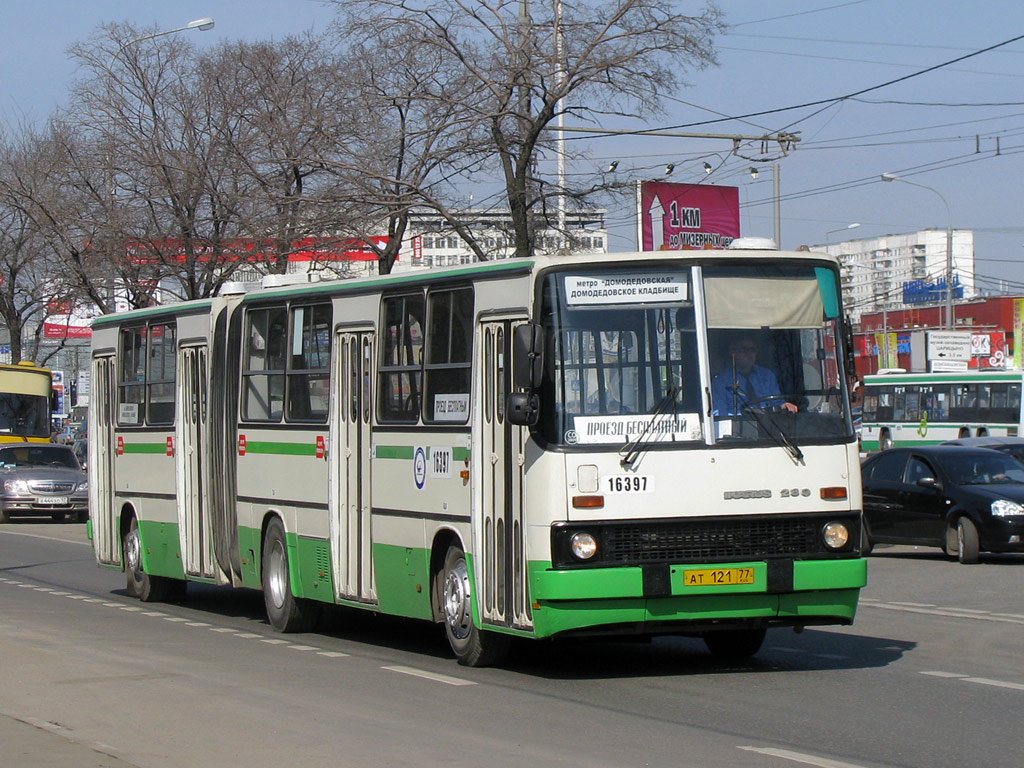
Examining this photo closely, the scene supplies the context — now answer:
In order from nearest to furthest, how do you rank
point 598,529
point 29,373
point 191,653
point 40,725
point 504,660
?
point 40,725 < point 598,529 < point 504,660 < point 191,653 < point 29,373

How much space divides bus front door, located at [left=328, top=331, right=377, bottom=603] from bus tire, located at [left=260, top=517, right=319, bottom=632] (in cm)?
108

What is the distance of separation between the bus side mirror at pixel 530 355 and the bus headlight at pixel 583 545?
3.18 feet

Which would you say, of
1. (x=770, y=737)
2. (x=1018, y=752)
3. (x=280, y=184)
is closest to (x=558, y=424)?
(x=770, y=737)

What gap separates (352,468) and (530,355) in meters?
3.35

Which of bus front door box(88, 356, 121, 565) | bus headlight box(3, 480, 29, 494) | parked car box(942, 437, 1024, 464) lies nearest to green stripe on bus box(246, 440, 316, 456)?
bus front door box(88, 356, 121, 565)

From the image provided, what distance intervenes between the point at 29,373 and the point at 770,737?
117ft

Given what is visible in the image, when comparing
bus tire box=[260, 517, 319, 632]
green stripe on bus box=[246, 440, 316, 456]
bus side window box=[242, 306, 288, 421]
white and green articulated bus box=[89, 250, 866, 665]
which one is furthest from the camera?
bus side window box=[242, 306, 288, 421]

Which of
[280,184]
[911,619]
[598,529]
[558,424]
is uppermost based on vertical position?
[280,184]

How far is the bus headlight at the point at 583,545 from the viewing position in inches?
406

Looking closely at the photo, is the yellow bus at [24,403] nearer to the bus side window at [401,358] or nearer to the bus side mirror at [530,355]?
the bus side window at [401,358]

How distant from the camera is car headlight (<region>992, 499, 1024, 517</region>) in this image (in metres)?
20.2

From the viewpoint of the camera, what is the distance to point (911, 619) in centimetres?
1491

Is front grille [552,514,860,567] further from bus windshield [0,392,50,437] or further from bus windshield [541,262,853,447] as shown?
bus windshield [0,392,50,437]

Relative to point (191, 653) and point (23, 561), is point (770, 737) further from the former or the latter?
point (23, 561)
